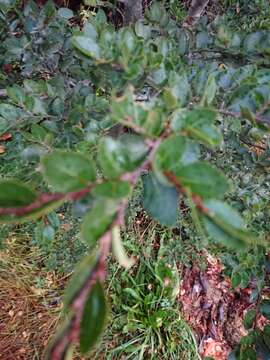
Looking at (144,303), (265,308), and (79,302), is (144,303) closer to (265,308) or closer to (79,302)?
(265,308)

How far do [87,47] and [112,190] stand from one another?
1.17ft

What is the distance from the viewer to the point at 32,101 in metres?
0.83

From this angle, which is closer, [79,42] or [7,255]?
[79,42]

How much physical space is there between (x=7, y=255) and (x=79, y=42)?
1.81m

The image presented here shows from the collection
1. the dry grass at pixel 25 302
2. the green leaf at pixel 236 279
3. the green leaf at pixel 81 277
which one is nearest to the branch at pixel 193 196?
the green leaf at pixel 81 277

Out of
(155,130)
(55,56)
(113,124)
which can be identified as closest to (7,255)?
(55,56)

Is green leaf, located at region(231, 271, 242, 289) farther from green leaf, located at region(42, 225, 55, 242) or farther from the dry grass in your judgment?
the dry grass

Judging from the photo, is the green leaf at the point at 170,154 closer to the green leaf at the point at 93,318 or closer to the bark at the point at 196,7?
the green leaf at the point at 93,318

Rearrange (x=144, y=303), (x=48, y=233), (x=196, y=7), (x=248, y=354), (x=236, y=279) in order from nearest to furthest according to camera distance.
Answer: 1. (x=48, y=233)
2. (x=248, y=354)
3. (x=236, y=279)
4. (x=196, y=7)
5. (x=144, y=303)

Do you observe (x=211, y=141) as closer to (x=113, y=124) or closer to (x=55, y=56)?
(x=113, y=124)

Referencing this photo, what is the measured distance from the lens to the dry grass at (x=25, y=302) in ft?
7.08

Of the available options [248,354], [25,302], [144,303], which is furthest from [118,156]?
[25,302]

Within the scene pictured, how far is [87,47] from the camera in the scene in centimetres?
65

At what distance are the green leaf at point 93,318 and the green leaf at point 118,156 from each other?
11 cm
